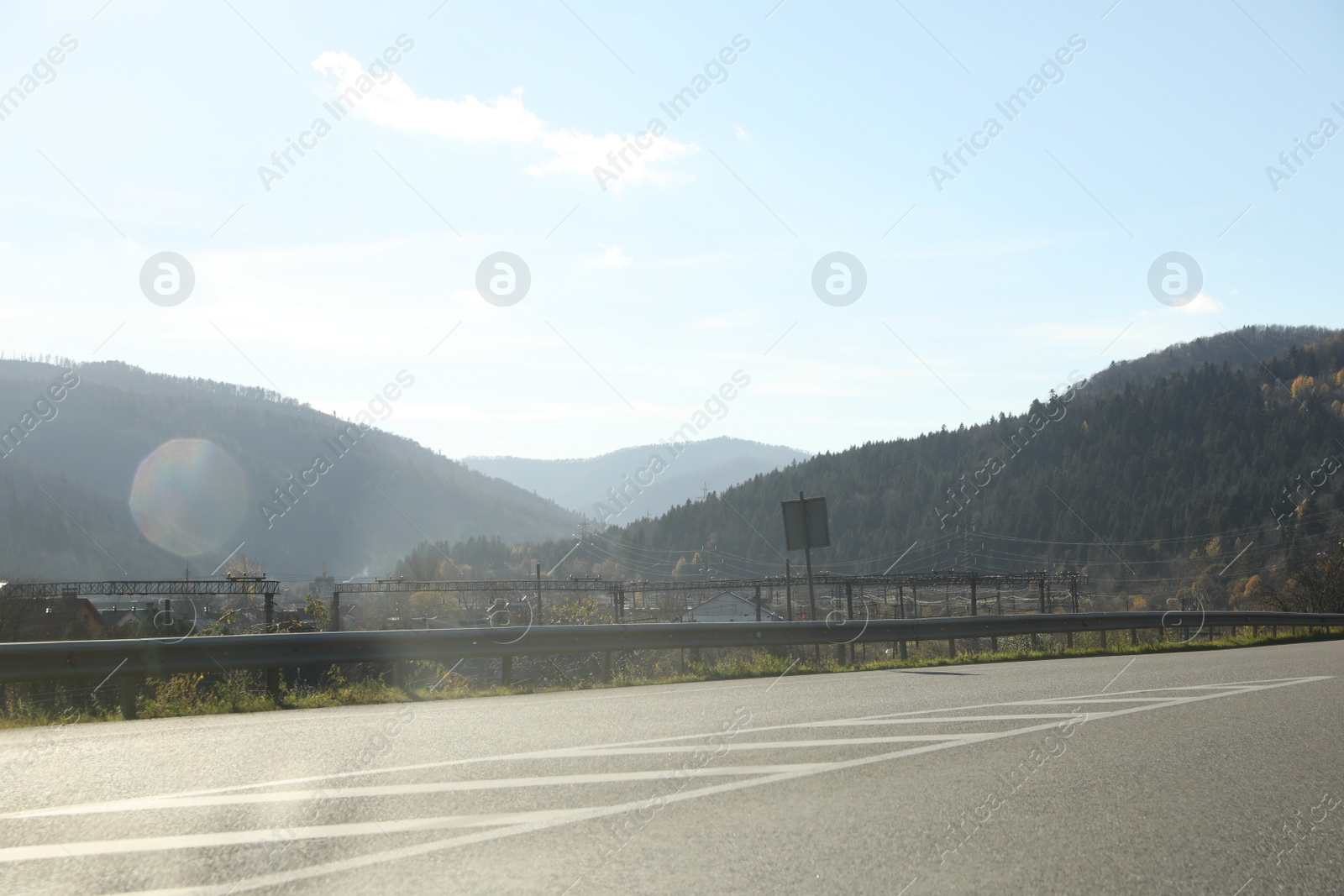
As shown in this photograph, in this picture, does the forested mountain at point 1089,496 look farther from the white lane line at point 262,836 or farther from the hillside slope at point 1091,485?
the white lane line at point 262,836

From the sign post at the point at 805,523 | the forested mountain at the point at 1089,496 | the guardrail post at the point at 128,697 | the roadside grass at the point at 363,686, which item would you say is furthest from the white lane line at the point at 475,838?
the forested mountain at the point at 1089,496

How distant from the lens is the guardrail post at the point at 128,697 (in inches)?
374

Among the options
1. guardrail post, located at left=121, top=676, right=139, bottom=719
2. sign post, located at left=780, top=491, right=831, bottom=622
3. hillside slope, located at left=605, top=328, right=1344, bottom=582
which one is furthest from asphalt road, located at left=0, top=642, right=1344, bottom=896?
hillside slope, located at left=605, top=328, right=1344, bottom=582

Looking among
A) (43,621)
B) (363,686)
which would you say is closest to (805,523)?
(363,686)

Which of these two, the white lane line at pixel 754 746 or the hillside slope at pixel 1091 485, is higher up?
the hillside slope at pixel 1091 485

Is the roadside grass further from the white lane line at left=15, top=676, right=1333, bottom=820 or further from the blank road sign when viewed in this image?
the white lane line at left=15, top=676, right=1333, bottom=820

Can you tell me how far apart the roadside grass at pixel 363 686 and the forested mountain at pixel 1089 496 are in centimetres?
7900

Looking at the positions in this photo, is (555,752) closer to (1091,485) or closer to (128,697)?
(128,697)

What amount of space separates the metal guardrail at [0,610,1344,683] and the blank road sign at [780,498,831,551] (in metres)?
1.94

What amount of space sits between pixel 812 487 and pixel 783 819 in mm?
150848

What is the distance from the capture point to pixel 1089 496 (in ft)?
411

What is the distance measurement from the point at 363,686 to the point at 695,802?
7.76 meters

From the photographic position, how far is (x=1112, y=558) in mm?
116562

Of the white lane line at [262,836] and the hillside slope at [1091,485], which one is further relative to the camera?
the hillside slope at [1091,485]
